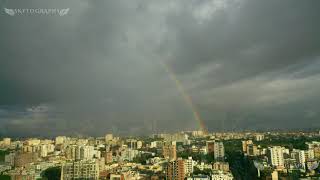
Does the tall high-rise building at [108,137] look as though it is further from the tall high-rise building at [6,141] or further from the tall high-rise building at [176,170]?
the tall high-rise building at [176,170]

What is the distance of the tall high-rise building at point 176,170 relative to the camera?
49.2 feet

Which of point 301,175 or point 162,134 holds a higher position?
point 162,134

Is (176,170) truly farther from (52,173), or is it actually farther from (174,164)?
(52,173)

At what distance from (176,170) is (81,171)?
5224 millimetres

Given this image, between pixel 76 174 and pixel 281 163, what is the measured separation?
1305cm

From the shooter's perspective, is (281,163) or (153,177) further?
(281,163)

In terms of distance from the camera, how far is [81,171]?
1619 centimetres

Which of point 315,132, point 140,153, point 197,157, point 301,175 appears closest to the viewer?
point 301,175

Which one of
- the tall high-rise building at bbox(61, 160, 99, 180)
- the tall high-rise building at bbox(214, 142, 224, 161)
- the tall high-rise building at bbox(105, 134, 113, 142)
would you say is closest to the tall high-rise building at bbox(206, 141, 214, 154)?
the tall high-rise building at bbox(214, 142, 224, 161)

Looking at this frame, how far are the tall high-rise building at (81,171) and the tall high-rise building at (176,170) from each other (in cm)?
410

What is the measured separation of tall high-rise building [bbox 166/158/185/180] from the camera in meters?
15.0

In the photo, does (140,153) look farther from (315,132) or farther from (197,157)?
(315,132)

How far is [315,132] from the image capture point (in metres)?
33.5

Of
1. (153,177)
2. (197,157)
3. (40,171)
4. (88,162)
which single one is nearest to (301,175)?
(153,177)
